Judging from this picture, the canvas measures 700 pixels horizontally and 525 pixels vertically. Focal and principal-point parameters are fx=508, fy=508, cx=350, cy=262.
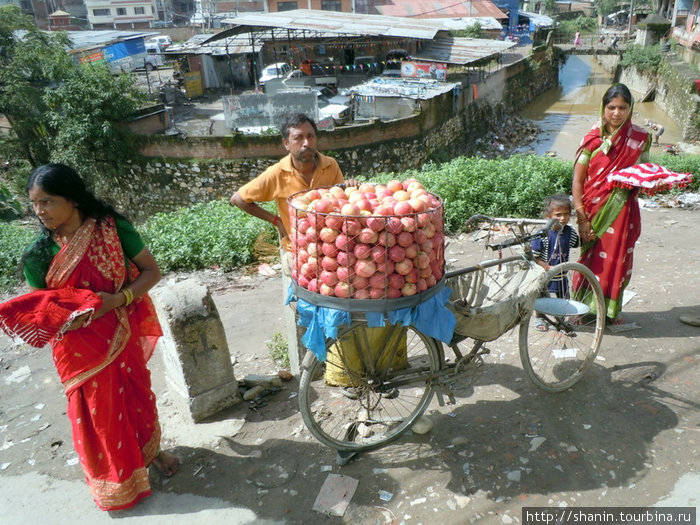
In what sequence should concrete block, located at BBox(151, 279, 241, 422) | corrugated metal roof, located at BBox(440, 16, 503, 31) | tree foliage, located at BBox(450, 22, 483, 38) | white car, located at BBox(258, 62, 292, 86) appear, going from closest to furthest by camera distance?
concrete block, located at BBox(151, 279, 241, 422)
white car, located at BBox(258, 62, 292, 86)
tree foliage, located at BBox(450, 22, 483, 38)
corrugated metal roof, located at BBox(440, 16, 503, 31)

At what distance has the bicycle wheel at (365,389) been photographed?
2740 mm

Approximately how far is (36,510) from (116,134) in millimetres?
14831

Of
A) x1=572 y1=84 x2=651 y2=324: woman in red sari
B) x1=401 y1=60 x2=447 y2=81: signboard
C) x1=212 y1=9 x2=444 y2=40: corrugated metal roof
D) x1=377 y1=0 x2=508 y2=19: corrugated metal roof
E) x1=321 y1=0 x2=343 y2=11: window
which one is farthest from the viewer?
x1=321 y1=0 x2=343 y2=11: window

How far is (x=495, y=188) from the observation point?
7.02m

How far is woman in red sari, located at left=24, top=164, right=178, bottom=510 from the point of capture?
7.67 feet

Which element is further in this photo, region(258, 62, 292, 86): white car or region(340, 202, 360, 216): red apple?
region(258, 62, 292, 86): white car

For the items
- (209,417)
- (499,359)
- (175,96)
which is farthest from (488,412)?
(175,96)

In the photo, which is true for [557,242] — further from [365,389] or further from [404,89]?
[404,89]

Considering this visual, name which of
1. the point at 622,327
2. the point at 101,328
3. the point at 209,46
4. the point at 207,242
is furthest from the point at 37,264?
the point at 209,46

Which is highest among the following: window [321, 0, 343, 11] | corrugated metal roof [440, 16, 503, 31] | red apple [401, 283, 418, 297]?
window [321, 0, 343, 11]

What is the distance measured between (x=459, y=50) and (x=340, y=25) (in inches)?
203

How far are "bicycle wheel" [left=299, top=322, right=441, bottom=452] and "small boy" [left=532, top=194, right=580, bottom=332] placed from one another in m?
1.31

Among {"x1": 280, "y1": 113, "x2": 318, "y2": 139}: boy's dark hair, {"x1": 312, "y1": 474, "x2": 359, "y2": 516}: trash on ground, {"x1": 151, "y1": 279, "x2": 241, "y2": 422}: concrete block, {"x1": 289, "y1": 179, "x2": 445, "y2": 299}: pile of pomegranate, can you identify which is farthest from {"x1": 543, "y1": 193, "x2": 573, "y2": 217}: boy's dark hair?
{"x1": 151, "y1": 279, "x2": 241, "y2": 422}: concrete block

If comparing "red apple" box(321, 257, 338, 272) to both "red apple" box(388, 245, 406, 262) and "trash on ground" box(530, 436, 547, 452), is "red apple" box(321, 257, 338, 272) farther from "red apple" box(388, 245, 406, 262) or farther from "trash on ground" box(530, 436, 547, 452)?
"trash on ground" box(530, 436, 547, 452)
